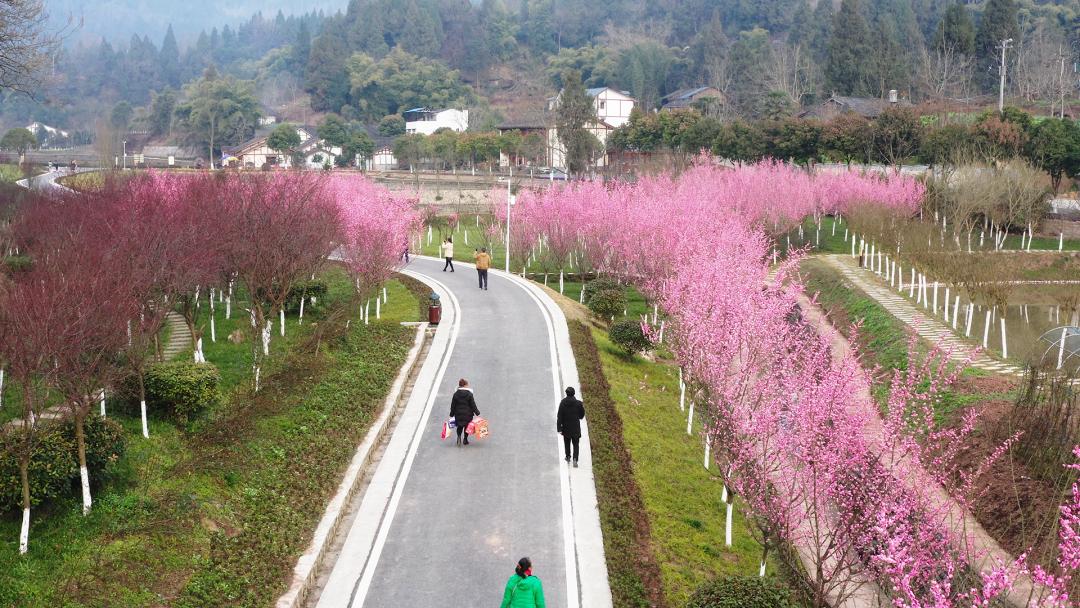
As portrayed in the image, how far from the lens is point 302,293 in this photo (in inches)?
1181

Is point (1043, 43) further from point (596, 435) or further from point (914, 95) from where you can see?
point (596, 435)

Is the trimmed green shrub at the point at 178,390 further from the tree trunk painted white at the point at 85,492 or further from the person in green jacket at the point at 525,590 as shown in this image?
the person in green jacket at the point at 525,590

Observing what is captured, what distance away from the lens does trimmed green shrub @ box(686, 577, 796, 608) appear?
1226 cm

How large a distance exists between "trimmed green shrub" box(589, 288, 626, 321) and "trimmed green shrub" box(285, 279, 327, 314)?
344 inches

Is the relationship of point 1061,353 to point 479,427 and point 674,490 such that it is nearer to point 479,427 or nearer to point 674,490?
point 674,490

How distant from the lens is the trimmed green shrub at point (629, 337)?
28.6 meters

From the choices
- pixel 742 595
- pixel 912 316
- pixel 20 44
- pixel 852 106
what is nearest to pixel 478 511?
pixel 742 595

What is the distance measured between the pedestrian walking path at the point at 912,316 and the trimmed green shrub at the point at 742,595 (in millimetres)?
10096

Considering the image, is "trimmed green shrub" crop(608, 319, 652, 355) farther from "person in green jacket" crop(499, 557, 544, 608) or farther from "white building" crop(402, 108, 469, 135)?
"white building" crop(402, 108, 469, 135)

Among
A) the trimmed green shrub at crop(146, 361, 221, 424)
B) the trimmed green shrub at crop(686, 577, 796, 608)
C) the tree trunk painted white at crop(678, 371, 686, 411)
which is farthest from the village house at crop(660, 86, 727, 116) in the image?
the trimmed green shrub at crop(686, 577, 796, 608)

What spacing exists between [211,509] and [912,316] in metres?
25.7

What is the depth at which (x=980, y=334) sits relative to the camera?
3344cm

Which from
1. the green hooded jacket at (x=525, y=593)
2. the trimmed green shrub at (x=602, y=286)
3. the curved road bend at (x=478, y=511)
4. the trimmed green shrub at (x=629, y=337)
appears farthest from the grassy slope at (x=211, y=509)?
the trimmed green shrub at (x=602, y=286)

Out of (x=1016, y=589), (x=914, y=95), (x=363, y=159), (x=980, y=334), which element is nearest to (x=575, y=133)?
(x=363, y=159)
